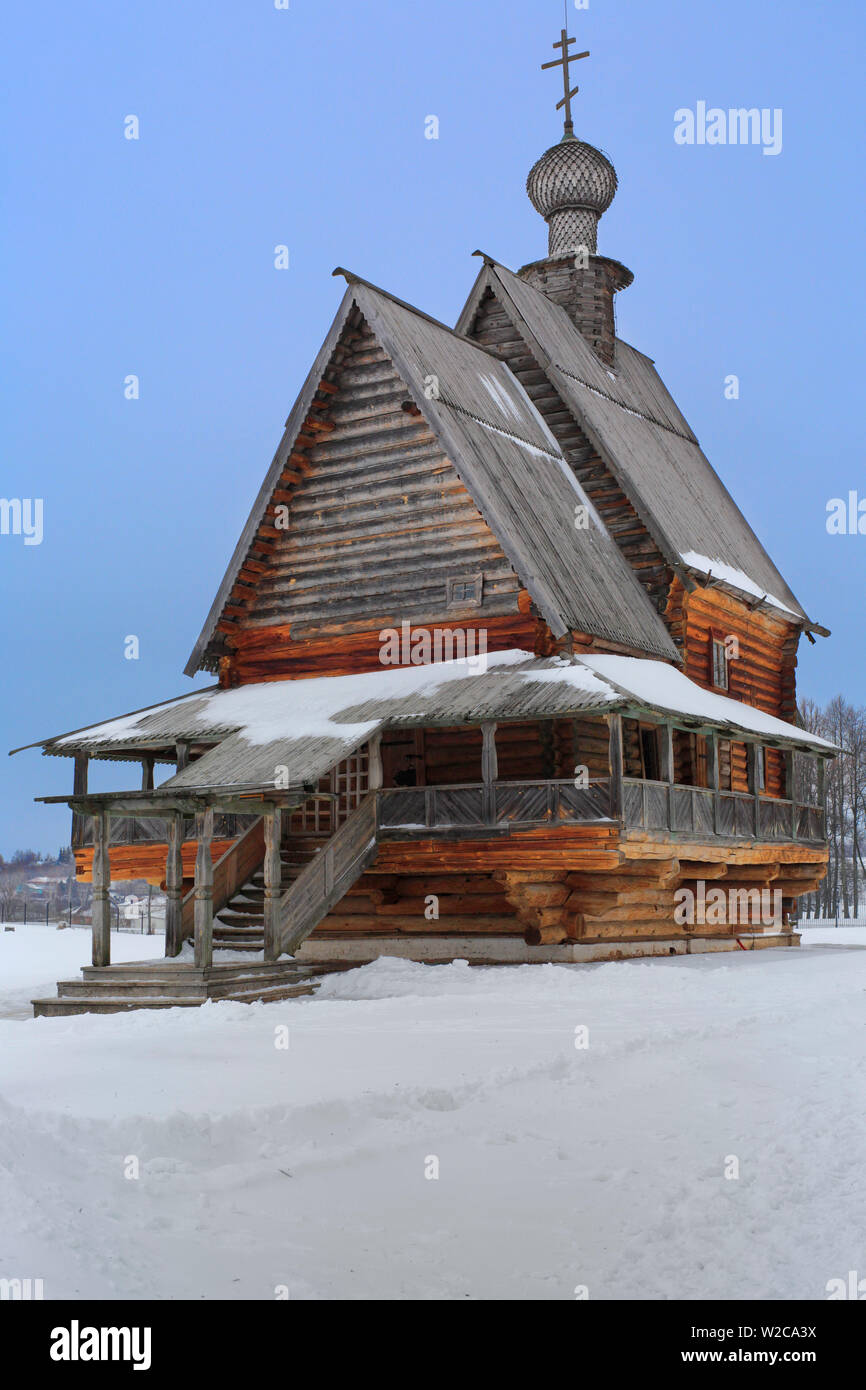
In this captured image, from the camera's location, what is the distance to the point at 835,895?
66.1 meters

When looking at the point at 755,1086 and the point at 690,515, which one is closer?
the point at 755,1086

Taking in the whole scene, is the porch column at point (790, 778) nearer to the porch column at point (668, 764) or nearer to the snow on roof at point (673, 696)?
the snow on roof at point (673, 696)

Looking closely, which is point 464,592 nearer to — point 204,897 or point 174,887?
point 174,887

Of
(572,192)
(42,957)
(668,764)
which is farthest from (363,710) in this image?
(572,192)

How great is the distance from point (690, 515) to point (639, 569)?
3.77 meters

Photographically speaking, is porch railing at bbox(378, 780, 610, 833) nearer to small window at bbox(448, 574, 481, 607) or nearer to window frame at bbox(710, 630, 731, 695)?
small window at bbox(448, 574, 481, 607)

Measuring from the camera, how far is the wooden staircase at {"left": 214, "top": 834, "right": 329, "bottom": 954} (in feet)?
61.5

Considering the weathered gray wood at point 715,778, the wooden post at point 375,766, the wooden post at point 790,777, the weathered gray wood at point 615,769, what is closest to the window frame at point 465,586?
the wooden post at point 375,766

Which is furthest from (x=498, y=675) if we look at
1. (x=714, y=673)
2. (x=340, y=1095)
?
(x=340, y=1095)

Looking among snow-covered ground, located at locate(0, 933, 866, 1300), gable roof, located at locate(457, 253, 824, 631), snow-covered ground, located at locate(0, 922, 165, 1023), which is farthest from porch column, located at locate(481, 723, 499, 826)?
gable roof, located at locate(457, 253, 824, 631)

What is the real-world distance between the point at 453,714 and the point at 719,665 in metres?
10.0

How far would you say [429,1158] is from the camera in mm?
7914

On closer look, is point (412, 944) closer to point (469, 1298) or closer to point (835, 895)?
point (469, 1298)

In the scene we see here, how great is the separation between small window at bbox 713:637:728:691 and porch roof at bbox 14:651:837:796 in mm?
2180
